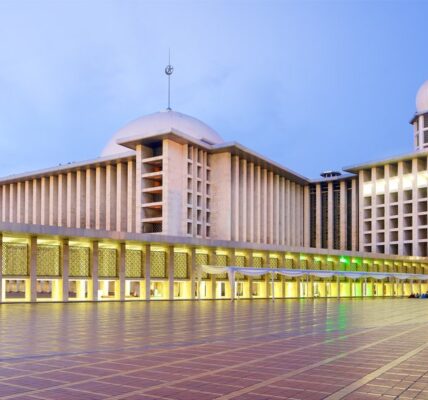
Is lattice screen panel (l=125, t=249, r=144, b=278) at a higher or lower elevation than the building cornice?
lower

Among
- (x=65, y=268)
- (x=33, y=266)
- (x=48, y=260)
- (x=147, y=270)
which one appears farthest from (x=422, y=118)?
(x=33, y=266)

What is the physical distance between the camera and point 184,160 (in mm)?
56469

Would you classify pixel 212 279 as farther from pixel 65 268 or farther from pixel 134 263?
pixel 65 268

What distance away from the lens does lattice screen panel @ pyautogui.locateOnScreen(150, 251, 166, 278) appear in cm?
3894

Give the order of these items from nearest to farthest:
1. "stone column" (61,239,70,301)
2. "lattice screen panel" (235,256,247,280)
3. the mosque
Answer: "stone column" (61,239,70,301)
the mosque
"lattice screen panel" (235,256,247,280)

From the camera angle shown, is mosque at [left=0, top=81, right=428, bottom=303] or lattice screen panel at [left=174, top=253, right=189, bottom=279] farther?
lattice screen panel at [left=174, top=253, right=189, bottom=279]

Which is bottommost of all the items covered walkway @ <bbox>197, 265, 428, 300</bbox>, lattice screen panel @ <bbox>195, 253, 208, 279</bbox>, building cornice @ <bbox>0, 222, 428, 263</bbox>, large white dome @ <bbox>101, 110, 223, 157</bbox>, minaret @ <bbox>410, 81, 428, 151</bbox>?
covered walkway @ <bbox>197, 265, 428, 300</bbox>

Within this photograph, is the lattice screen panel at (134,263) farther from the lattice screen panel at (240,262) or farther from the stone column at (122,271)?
the lattice screen panel at (240,262)

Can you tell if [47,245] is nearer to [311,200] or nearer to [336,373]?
A: [336,373]

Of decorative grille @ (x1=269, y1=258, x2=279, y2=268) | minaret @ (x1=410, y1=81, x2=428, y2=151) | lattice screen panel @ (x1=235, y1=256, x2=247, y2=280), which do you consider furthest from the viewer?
minaret @ (x1=410, y1=81, x2=428, y2=151)

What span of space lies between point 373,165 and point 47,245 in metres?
51.2

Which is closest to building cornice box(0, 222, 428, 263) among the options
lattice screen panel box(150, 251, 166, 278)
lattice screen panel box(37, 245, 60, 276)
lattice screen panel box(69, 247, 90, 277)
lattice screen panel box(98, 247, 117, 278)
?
lattice screen panel box(37, 245, 60, 276)

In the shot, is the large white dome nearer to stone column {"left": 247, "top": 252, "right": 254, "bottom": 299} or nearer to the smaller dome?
stone column {"left": 247, "top": 252, "right": 254, "bottom": 299}

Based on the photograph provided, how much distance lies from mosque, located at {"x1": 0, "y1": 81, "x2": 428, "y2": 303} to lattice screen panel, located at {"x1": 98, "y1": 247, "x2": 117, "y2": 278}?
69 millimetres
